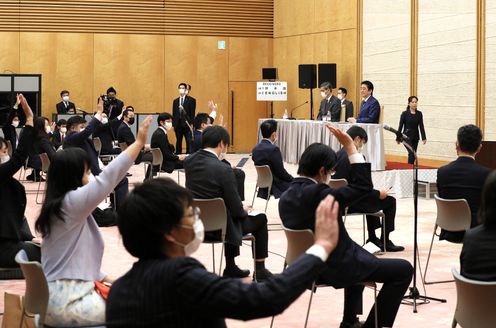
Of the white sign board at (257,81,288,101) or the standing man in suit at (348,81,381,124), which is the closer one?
the standing man in suit at (348,81,381,124)

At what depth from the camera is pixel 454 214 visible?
20.9ft

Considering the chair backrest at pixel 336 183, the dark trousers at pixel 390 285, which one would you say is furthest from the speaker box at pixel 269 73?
the dark trousers at pixel 390 285

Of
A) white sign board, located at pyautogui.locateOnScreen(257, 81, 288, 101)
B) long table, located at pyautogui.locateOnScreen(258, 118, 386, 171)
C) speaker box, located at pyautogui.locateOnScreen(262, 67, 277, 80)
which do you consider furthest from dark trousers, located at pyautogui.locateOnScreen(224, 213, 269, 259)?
speaker box, located at pyautogui.locateOnScreen(262, 67, 277, 80)

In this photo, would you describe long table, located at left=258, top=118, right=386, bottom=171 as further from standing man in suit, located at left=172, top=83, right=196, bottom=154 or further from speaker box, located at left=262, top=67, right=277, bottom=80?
speaker box, located at left=262, top=67, right=277, bottom=80

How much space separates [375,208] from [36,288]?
4.70m

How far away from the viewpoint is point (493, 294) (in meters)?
3.60

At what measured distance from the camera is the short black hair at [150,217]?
231 centimetres

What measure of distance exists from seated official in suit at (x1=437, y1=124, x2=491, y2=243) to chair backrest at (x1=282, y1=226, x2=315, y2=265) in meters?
1.98

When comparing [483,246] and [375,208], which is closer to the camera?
[483,246]

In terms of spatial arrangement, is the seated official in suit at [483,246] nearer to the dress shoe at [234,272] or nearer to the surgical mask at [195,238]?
the surgical mask at [195,238]

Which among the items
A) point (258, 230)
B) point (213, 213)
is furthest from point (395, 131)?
point (258, 230)

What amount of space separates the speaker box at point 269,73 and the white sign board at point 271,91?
3.08 ft

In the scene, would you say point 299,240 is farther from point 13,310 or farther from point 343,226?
point 13,310

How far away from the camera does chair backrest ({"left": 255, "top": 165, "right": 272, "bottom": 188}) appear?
9406mm
